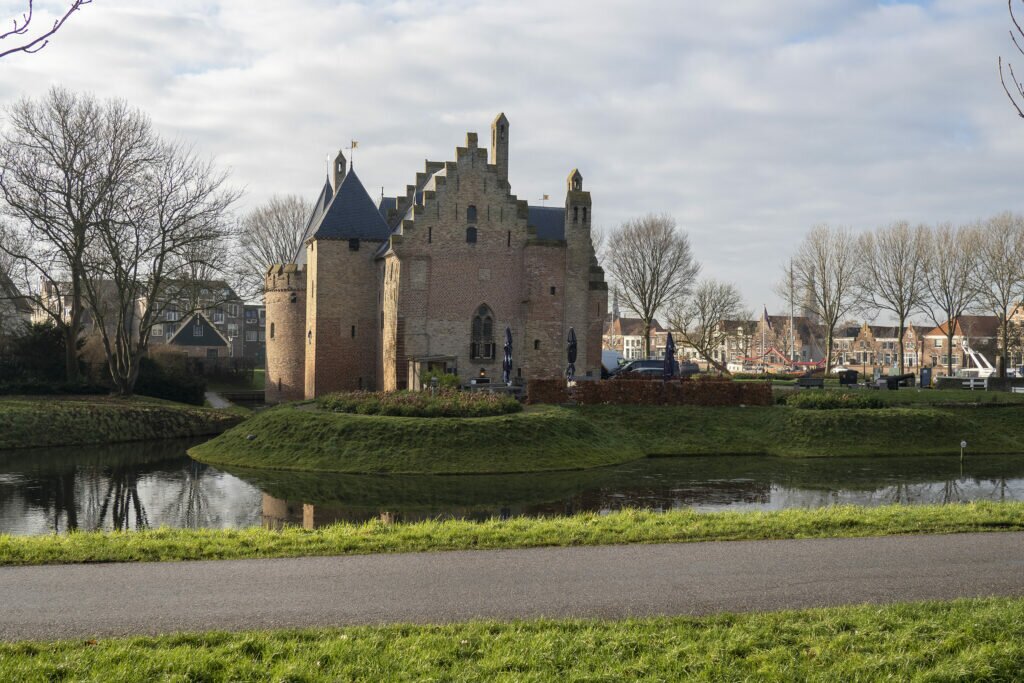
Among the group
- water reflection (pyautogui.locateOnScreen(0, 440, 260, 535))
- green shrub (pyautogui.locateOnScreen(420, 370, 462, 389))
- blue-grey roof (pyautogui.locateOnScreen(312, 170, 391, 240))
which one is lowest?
water reflection (pyautogui.locateOnScreen(0, 440, 260, 535))

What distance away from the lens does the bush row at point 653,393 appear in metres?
35.3

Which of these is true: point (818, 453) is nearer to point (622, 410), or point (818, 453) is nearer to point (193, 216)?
point (622, 410)

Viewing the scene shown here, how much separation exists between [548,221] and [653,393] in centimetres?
1656

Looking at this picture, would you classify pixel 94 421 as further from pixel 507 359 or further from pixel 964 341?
pixel 964 341

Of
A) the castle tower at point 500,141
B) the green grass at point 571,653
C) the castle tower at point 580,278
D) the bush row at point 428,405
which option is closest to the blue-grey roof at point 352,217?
the castle tower at point 500,141

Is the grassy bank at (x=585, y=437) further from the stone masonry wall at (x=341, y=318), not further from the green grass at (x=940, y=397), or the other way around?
the stone masonry wall at (x=341, y=318)

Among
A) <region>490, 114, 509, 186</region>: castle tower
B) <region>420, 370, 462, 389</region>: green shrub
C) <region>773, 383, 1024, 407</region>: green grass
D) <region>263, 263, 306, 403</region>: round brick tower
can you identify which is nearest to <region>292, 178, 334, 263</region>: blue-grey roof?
<region>263, 263, 306, 403</region>: round brick tower

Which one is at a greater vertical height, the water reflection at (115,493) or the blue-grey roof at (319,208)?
the blue-grey roof at (319,208)

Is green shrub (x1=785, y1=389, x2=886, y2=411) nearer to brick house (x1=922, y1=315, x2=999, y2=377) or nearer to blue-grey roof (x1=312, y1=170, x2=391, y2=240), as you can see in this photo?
blue-grey roof (x1=312, y1=170, x2=391, y2=240)

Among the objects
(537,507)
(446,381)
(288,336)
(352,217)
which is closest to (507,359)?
(446,381)

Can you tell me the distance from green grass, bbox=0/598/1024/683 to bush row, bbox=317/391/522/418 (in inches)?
850

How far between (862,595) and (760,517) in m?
5.11

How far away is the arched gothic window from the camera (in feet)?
145

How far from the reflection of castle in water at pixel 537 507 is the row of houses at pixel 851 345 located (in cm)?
6504
